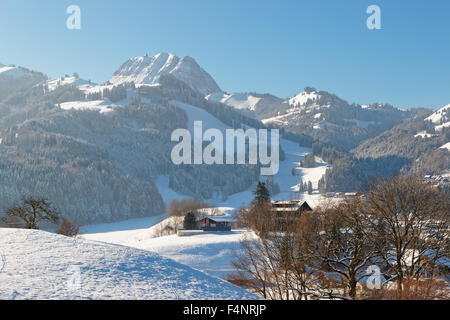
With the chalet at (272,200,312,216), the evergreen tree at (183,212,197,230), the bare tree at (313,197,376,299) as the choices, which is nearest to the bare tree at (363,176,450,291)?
the bare tree at (313,197,376,299)

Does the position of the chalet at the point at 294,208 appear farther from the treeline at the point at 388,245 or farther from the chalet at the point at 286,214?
the treeline at the point at 388,245

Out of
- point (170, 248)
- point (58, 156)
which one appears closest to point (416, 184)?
point (170, 248)

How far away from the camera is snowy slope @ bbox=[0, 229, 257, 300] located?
14312 mm

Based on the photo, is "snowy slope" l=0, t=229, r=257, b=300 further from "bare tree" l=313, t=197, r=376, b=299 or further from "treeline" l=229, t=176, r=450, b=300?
"bare tree" l=313, t=197, r=376, b=299

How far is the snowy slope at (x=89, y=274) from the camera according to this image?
563 inches

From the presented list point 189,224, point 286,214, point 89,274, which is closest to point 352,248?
point 286,214

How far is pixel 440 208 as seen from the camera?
29.3 meters

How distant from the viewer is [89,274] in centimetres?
1673

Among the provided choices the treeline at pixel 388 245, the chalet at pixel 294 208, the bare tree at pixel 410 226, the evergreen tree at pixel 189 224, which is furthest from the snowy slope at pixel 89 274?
the evergreen tree at pixel 189 224

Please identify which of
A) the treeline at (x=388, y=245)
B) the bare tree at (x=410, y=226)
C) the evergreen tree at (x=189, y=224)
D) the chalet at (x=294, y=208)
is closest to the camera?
the treeline at (x=388, y=245)

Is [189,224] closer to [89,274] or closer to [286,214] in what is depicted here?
[286,214]

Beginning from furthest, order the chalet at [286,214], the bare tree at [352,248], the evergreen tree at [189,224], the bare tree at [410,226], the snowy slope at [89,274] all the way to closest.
A: 1. the evergreen tree at [189,224]
2. the chalet at [286,214]
3. the bare tree at [410,226]
4. the bare tree at [352,248]
5. the snowy slope at [89,274]
